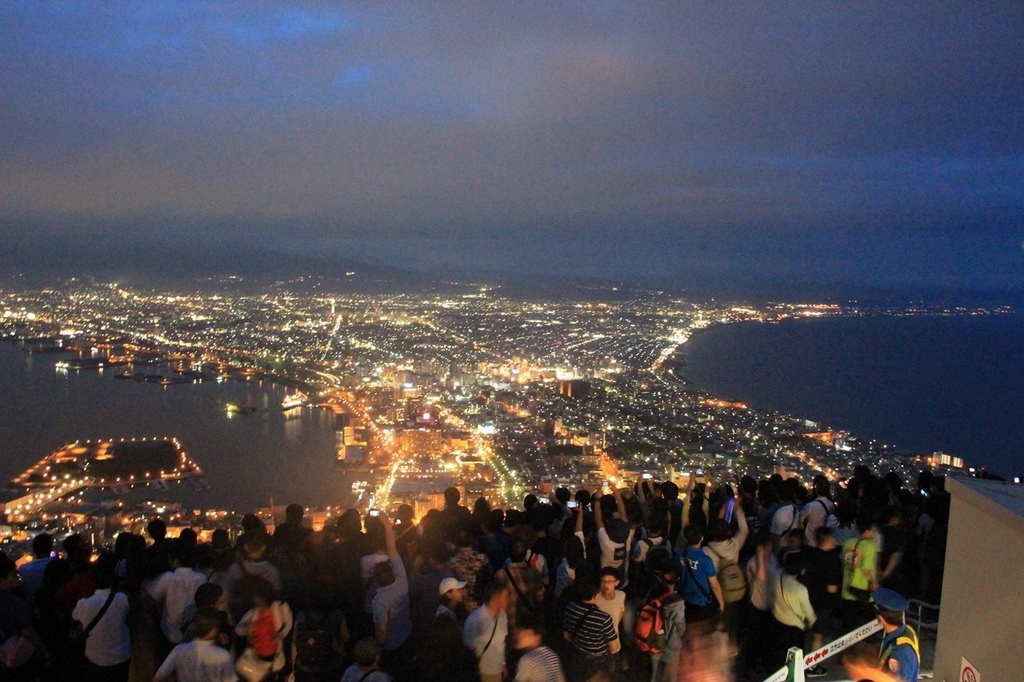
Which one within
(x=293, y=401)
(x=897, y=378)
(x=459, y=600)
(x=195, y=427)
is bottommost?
(x=897, y=378)

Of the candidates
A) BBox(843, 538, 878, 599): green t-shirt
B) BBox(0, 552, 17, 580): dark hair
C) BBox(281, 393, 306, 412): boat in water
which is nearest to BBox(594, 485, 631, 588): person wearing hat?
BBox(843, 538, 878, 599): green t-shirt

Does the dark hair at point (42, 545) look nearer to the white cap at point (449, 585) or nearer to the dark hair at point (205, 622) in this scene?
the dark hair at point (205, 622)

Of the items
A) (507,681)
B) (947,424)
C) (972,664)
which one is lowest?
(947,424)

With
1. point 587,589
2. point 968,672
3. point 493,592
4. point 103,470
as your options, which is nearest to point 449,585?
point 493,592

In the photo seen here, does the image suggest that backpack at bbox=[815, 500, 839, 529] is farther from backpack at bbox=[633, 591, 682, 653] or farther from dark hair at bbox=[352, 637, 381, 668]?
dark hair at bbox=[352, 637, 381, 668]

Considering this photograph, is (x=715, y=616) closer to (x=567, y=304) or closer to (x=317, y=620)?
(x=317, y=620)

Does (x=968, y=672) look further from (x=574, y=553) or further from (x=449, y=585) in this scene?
(x=449, y=585)

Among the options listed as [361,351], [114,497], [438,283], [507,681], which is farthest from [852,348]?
[507,681]
